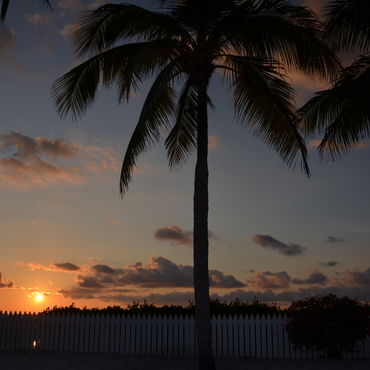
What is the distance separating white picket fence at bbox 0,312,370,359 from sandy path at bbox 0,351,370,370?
0.93 metres

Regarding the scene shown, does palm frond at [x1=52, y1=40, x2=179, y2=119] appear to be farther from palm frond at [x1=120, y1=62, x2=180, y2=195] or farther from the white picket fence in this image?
the white picket fence

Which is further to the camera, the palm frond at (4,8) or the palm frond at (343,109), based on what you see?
the palm frond at (343,109)

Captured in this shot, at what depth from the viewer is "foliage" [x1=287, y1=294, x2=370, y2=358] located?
15.7m

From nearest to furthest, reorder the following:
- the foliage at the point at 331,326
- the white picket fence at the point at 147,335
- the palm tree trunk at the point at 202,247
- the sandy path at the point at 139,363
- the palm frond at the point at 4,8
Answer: the palm frond at the point at 4,8
the palm tree trunk at the point at 202,247
the sandy path at the point at 139,363
the foliage at the point at 331,326
the white picket fence at the point at 147,335

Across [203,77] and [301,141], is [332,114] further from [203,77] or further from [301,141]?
[203,77]

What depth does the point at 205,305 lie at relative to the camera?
43.2ft

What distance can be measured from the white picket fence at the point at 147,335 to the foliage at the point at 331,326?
2.18 feet

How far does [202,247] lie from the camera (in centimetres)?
1338

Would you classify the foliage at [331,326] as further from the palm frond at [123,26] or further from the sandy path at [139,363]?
the palm frond at [123,26]

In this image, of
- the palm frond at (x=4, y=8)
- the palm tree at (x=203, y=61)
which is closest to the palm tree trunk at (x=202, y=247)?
the palm tree at (x=203, y=61)

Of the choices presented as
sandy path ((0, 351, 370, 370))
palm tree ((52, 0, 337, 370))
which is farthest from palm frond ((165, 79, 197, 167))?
sandy path ((0, 351, 370, 370))

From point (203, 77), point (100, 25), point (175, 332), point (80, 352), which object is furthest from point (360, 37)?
point (80, 352)

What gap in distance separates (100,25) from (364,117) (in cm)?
865

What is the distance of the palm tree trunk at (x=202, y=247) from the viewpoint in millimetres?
13086
